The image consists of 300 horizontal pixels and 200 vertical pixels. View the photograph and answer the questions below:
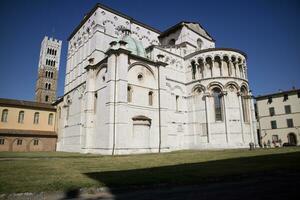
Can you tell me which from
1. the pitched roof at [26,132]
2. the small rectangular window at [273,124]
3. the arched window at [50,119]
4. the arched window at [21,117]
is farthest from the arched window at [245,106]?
the arched window at [21,117]

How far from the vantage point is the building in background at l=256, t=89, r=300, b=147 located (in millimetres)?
43750

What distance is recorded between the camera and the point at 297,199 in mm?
5434

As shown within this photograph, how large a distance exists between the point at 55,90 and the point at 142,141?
61.5m

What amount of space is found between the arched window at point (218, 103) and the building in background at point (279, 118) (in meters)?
18.1

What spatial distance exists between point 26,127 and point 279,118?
53.5 metres

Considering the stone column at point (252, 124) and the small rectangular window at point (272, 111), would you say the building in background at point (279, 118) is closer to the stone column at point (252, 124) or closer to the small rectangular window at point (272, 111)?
the small rectangular window at point (272, 111)

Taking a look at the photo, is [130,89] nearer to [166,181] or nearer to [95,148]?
[95,148]

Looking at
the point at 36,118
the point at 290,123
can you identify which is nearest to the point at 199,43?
the point at 290,123

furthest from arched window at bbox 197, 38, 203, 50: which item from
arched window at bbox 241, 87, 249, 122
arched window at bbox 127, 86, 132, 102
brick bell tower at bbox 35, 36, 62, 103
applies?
brick bell tower at bbox 35, 36, 62, 103

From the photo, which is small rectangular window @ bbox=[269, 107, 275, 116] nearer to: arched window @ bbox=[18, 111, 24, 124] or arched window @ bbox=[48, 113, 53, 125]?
arched window @ bbox=[48, 113, 53, 125]

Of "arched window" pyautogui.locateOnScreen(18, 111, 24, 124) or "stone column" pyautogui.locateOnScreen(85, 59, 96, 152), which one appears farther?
"arched window" pyautogui.locateOnScreen(18, 111, 24, 124)

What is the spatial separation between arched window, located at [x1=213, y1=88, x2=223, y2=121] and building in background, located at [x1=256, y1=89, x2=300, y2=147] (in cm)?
1807

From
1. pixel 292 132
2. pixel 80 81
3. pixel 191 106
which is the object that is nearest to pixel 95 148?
pixel 80 81

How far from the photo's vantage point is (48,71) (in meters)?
77.8
